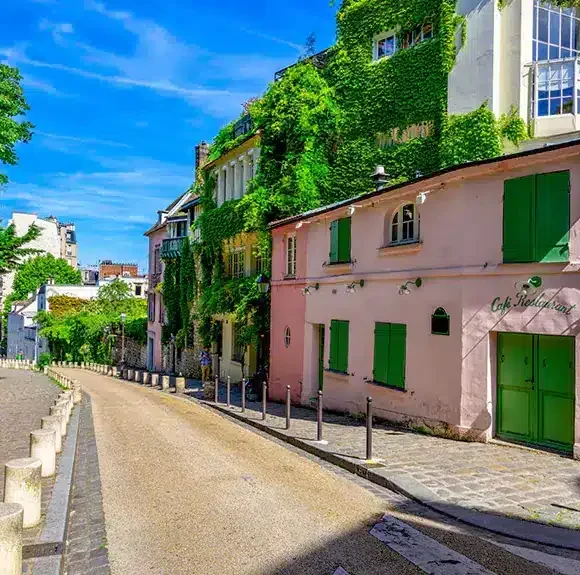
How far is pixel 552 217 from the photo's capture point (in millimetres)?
9797

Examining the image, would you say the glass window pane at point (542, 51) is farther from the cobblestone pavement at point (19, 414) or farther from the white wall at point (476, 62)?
the cobblestone pavement at point (19, 414)

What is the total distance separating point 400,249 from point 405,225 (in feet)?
2.24

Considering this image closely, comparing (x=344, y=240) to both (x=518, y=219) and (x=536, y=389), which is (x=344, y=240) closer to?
(x=518, y=219)

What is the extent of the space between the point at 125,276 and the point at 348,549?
79.8 m

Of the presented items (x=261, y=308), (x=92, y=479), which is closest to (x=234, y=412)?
(x=261, y=308)

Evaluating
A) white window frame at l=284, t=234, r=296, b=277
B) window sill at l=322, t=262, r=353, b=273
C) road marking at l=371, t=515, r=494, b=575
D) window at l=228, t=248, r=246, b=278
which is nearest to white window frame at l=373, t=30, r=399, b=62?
white window frame at l=284, t=234, r=296, b=277

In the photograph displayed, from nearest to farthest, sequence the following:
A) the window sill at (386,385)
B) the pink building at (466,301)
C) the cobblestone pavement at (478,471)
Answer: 1. the cobblestone pavement at (478,471)
2. the pink building at (466,301)
3. the window sill at (386,385)

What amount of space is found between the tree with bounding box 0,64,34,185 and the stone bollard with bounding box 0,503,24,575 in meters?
17.6

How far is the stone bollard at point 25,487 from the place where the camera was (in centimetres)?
621

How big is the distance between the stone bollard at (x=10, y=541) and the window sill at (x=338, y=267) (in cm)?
1119

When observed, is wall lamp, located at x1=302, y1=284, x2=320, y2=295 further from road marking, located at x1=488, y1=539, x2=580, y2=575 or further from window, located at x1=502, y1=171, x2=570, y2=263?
road marking, located at x1=488, y1=539, x2=580, y2=575

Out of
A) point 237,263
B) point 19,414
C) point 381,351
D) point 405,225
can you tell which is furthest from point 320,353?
point 237,263

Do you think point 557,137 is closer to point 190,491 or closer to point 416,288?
point 416,288

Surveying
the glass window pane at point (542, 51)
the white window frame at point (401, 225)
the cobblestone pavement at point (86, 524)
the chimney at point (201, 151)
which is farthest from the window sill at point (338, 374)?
the chimney at point (201, 151)
